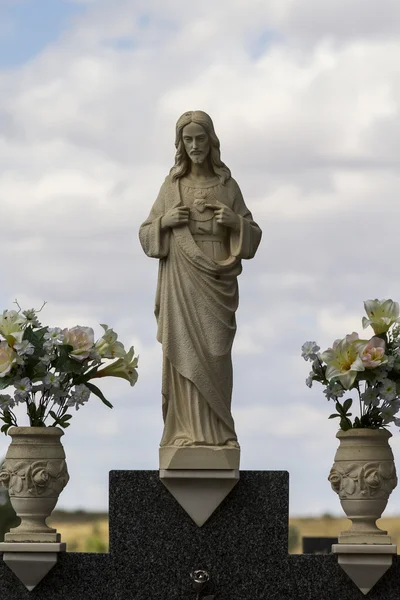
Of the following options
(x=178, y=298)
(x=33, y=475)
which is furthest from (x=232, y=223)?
(x=33, y=475)

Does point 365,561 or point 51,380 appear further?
point 51,380

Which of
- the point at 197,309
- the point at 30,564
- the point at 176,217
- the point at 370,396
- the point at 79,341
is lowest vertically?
the point at 30,564

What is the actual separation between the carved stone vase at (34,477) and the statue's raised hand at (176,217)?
1654 millimetres

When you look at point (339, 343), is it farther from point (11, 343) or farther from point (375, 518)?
point (11, 343)

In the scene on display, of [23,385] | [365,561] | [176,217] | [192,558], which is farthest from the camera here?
[176,217]

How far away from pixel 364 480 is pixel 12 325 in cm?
270

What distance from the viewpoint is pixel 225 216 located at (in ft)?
34.7

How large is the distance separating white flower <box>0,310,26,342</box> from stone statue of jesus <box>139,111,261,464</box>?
97 centimetres

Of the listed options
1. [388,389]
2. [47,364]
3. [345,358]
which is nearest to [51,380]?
[47,364]

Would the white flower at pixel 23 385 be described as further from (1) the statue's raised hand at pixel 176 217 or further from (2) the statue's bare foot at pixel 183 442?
(1) the statue's raised hand at pixel 176 217

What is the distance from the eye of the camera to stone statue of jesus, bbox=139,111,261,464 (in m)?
10.4

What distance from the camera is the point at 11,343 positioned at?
34.5 ft

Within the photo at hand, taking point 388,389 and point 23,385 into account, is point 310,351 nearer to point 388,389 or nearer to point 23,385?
point 388,389

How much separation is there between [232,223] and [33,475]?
2.26 m
